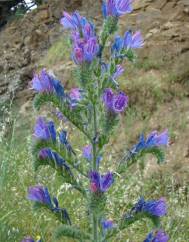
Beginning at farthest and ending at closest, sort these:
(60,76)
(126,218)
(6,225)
Answer: 1. (60,76)
2. (6,225)
3. (126,218)

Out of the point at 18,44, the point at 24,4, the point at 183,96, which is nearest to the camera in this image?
the point at 183,96

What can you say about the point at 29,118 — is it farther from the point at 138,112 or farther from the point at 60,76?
the point at 138,112

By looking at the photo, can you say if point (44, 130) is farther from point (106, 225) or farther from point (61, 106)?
point (106, 225)

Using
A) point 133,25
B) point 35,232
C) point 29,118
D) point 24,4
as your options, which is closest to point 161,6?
point 133,25

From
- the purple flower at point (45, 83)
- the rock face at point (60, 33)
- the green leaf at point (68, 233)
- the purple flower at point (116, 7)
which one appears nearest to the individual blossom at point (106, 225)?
the green leaf at point (68, 233)

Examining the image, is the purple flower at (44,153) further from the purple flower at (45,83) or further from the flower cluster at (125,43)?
the flower cluster at (125,43)

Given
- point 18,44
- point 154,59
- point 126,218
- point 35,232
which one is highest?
point 126,218
